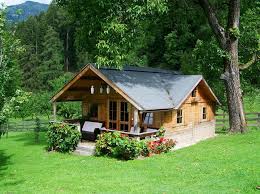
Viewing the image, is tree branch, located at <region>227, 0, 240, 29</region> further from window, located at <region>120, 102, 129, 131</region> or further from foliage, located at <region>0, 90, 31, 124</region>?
foliage, located at <region>0, 90, 31, 124</region>

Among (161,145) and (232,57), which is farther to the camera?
(232,57)

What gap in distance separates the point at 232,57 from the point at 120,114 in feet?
27.6

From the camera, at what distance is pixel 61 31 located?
102 m

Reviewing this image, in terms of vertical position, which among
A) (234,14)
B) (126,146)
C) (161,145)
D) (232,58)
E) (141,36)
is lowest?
(161,145)

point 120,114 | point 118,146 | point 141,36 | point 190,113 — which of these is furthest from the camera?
point 190,113

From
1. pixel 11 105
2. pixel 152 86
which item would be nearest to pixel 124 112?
pixel 152 86

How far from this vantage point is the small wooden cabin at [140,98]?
2183 cm

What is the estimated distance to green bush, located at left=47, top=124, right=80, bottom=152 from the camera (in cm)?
2252

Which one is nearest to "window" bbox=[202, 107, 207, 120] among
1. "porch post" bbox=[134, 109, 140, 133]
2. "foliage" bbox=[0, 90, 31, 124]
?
"porch post" bbox=[134, 109, 140, 133]

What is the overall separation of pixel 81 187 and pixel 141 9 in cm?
985

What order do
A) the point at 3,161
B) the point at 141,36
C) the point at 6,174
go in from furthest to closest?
the point at 141,36
the point at 3,161
the point at 6,174

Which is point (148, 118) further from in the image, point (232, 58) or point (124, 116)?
point (232, 58)

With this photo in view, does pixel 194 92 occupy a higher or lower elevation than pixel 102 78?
lower

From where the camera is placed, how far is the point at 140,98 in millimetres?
21094
